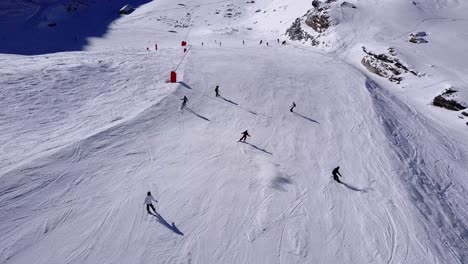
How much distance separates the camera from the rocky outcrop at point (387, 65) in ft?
105

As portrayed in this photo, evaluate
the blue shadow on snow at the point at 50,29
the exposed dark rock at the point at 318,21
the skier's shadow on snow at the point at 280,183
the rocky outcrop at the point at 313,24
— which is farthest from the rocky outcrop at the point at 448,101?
the blue shadow on snow at the point at 50,29

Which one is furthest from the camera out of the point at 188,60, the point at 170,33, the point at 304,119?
the point at 170,33

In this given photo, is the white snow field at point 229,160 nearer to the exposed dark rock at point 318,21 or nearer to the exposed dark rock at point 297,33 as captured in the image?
the exposed dark rock at point 297,33

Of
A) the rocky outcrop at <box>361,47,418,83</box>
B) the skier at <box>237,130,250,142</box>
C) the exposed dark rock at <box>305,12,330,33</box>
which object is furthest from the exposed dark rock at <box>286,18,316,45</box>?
the skier at <box>237,130,250,142</box>

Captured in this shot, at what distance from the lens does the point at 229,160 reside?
58.1 ft

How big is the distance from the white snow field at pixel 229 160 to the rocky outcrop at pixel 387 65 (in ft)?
2.54

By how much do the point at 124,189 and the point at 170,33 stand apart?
132ft

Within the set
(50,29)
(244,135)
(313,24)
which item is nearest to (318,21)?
(313,24)

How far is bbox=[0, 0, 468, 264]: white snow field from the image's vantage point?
12.7 meters

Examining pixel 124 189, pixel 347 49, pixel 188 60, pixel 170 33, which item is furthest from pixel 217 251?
pixel 170 33

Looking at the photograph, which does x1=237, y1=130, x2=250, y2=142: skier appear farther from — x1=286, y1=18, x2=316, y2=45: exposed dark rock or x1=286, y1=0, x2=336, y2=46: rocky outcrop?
x1=286, y1=18, x2=316, y2=45: exposed dark rock

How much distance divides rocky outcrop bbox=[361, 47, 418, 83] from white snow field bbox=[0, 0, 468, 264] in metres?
0.77

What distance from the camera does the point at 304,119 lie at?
2284cm

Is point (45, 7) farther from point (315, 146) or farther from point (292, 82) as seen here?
point (315, 146)
